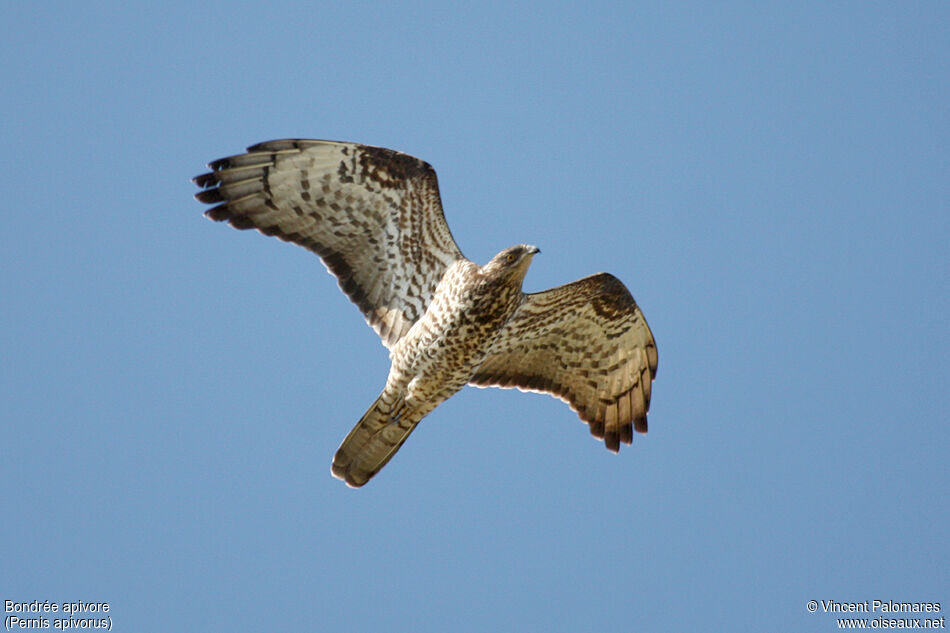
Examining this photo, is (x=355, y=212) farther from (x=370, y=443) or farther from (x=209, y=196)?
(x=370, y=443)

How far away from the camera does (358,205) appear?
1166cm

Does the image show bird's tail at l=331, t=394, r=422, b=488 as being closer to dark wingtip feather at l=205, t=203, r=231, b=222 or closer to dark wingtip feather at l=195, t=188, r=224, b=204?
dark wingtip feather at l=205, t=203, r=231, b=222

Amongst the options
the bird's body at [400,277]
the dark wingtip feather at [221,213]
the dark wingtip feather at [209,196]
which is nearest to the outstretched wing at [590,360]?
the bird's body at [400,277]

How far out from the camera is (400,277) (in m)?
11.8

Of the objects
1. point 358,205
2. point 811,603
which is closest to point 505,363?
point 358,205

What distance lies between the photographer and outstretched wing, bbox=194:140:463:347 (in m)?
11.5

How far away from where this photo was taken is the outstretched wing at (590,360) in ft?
39.3

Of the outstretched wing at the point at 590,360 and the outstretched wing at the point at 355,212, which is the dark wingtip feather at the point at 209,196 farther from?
the outstretched wing at the point at 590,360

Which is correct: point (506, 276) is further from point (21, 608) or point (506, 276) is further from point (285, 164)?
point (21, 608)

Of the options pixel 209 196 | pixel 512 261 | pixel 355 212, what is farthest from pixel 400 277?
pixel 209 196

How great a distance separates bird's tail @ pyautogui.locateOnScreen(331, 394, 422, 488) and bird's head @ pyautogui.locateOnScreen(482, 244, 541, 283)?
160 cm

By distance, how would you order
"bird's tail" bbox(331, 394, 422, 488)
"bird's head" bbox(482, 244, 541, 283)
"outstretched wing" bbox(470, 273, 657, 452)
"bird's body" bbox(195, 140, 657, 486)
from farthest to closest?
1. "outstretched wing" bbox(470, 273, 657, 452)
2. "bird's tail" bbox(331, 394, 422, 488)
3. "bird's body" bbox(195, 140, 657, 486)
4. "bird's head" bbox(482, 244, 541, 283)

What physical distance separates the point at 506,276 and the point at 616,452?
A: 2.65 meters

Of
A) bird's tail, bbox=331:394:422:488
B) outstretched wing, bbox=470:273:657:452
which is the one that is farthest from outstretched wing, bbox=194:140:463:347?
outstretched wing, bbox=470:273:657:452
